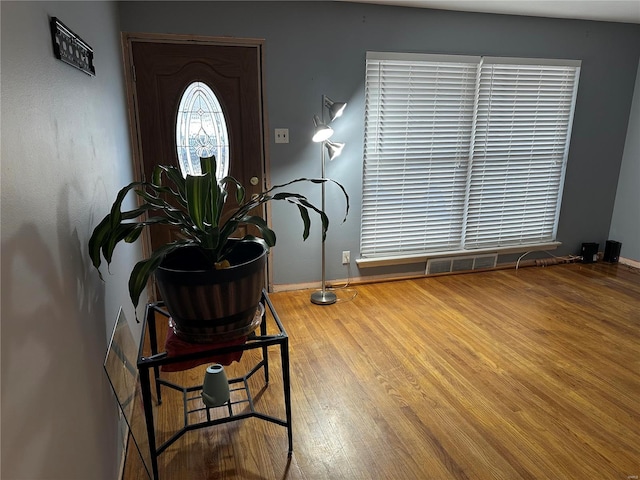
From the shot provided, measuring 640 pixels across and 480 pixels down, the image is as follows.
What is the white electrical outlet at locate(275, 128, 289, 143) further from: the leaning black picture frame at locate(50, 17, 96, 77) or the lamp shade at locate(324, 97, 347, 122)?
the leaning black picture frame at locate(50, 17, 96, 77)

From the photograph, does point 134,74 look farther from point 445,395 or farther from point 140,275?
point 445,395

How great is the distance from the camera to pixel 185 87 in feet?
9.62

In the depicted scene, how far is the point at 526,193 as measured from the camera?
13.1ft

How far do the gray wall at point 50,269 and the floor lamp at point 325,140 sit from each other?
60.7 inches

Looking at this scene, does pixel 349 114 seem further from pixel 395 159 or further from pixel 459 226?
pixel 459 226

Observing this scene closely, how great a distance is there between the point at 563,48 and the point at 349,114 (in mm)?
2083

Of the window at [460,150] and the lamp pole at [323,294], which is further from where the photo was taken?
the window at [460,150]

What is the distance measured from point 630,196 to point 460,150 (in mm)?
1961

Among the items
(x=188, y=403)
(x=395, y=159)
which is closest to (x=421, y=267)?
(x=395, y=159)

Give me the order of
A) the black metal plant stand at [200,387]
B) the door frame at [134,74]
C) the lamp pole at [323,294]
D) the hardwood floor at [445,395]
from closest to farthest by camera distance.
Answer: the black metal plant stand at [200,387] < the hardwood floor at [445,395] < the door frame at [134,74] < the lamp pole at [323,294]

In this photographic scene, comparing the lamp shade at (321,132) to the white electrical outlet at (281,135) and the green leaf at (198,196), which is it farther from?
the green leaf at (198,196)

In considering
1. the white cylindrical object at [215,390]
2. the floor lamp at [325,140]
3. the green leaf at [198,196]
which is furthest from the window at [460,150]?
the green leaf at [198,196]

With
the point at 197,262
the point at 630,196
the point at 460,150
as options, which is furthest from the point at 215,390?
the point at 630,196

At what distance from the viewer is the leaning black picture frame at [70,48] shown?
1238 millimetres
